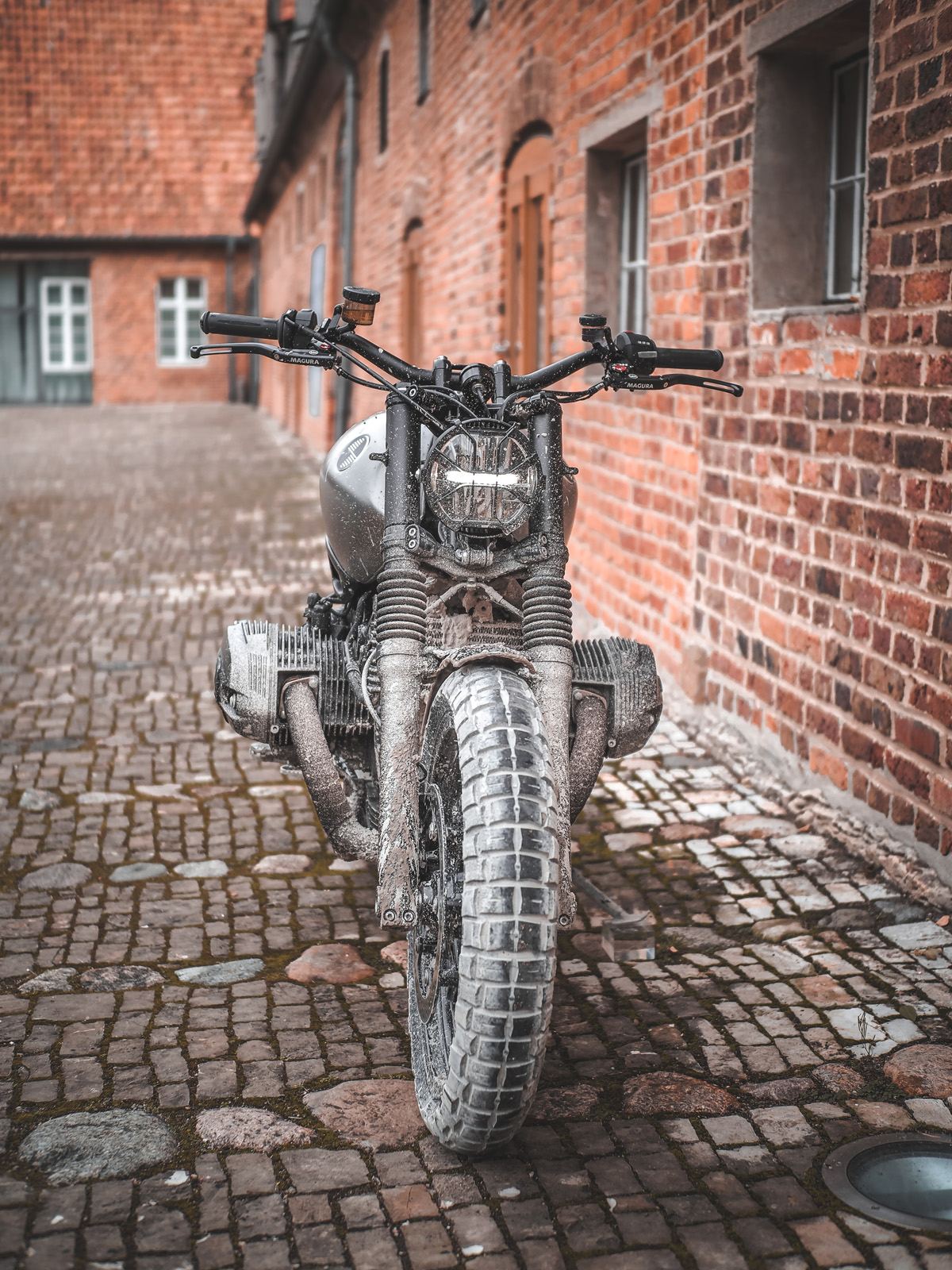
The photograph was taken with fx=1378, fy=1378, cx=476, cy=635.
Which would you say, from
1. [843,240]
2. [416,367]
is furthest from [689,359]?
[843,240]

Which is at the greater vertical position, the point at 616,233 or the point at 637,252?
the point at 616,233

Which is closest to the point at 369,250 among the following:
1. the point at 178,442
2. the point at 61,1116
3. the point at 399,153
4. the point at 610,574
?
the point at 399,153

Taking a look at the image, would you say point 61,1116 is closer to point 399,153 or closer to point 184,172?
point 399,153

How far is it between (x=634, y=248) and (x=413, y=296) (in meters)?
6.60

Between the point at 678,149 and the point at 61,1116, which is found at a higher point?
the point at 678,149

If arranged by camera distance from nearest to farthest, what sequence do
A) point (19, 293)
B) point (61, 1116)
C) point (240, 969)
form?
1. point (61, 1116)
2. point (240, 969)
3. point (19, 293)

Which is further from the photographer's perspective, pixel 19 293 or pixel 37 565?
pixel 19 293

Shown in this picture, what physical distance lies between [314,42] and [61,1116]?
16961 millimetres

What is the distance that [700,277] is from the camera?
5789 mm

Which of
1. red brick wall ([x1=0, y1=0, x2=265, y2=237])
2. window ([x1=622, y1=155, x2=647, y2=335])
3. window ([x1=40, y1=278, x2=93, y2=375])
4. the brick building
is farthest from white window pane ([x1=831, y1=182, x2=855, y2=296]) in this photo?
window ([x1=40, y1=278, x2=93, y2=375])

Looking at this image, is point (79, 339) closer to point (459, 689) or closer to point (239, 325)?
point (239, 325)

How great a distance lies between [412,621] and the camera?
2939 millimetres

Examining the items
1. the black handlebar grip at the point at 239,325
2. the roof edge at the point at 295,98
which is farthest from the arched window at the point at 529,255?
the roof edge at the point at 295,98

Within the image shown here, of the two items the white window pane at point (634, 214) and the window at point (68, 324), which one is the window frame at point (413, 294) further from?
the window at point (68, 324)
